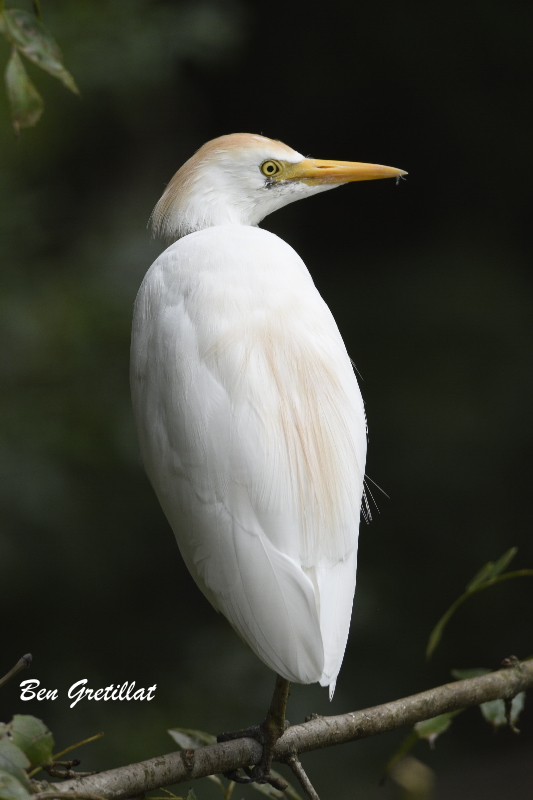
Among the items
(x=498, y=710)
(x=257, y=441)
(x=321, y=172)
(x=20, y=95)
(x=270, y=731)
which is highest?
(x=20, y=95)

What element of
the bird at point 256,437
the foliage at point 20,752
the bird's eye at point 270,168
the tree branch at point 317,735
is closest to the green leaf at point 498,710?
the tree branch at point 317,735

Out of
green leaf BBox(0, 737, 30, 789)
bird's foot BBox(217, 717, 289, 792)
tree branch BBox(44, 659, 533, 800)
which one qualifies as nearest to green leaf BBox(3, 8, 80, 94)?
green leaf BBox(0, 737, 30, 789)

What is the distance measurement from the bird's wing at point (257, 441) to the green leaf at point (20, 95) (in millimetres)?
466

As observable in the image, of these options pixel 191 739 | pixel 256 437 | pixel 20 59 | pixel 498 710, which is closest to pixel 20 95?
pixel 20 59

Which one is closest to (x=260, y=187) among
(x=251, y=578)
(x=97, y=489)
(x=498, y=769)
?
(x=251, y=578)

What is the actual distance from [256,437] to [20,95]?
0.49 meters

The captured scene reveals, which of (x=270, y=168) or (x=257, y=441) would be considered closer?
(x=257, y=441)

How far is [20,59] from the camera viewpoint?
1.67 feet

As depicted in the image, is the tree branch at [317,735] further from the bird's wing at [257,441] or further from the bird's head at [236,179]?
the bird's head at [236,179]

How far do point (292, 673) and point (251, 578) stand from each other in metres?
0.10

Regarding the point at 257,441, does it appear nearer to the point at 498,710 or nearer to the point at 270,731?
the point at 270,731

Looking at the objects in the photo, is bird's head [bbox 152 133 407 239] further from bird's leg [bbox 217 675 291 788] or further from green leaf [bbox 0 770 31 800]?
green leaf [bbox 0 770 31 800]

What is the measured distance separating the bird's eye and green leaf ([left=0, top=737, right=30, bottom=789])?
87 centimetres

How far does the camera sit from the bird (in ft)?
2.90
